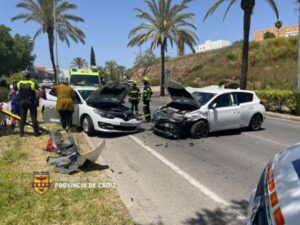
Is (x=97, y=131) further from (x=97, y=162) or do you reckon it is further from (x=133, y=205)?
(x=133, y=205)

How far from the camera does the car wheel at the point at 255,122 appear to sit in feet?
47.6

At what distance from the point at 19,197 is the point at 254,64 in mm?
48413

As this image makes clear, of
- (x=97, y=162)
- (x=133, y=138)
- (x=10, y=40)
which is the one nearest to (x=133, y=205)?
(x=97, y=162)

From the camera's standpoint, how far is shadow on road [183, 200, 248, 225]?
18.1ft

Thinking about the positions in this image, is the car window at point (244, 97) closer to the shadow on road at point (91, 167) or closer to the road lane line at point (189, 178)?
the road lane line at point (189, 178)

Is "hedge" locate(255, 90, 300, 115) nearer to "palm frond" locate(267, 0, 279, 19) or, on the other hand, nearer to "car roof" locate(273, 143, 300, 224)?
"palm frond" locate(267, 0, 279, 19)

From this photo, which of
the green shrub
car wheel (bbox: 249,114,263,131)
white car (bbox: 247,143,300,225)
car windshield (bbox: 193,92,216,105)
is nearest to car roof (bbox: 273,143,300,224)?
white car (bbox: 247,143,300,225)

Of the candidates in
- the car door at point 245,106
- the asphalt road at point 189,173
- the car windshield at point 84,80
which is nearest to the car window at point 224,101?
the car door at point 245,106

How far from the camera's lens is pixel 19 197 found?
242 inches

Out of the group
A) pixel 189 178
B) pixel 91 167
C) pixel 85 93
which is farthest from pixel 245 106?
pixel 91 167

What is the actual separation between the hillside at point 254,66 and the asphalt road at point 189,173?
2771 cm

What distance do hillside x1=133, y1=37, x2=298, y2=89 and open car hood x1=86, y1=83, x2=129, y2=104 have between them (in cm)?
2691

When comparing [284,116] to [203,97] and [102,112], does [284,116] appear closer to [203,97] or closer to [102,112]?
[203,97]

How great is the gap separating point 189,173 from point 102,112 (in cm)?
546
